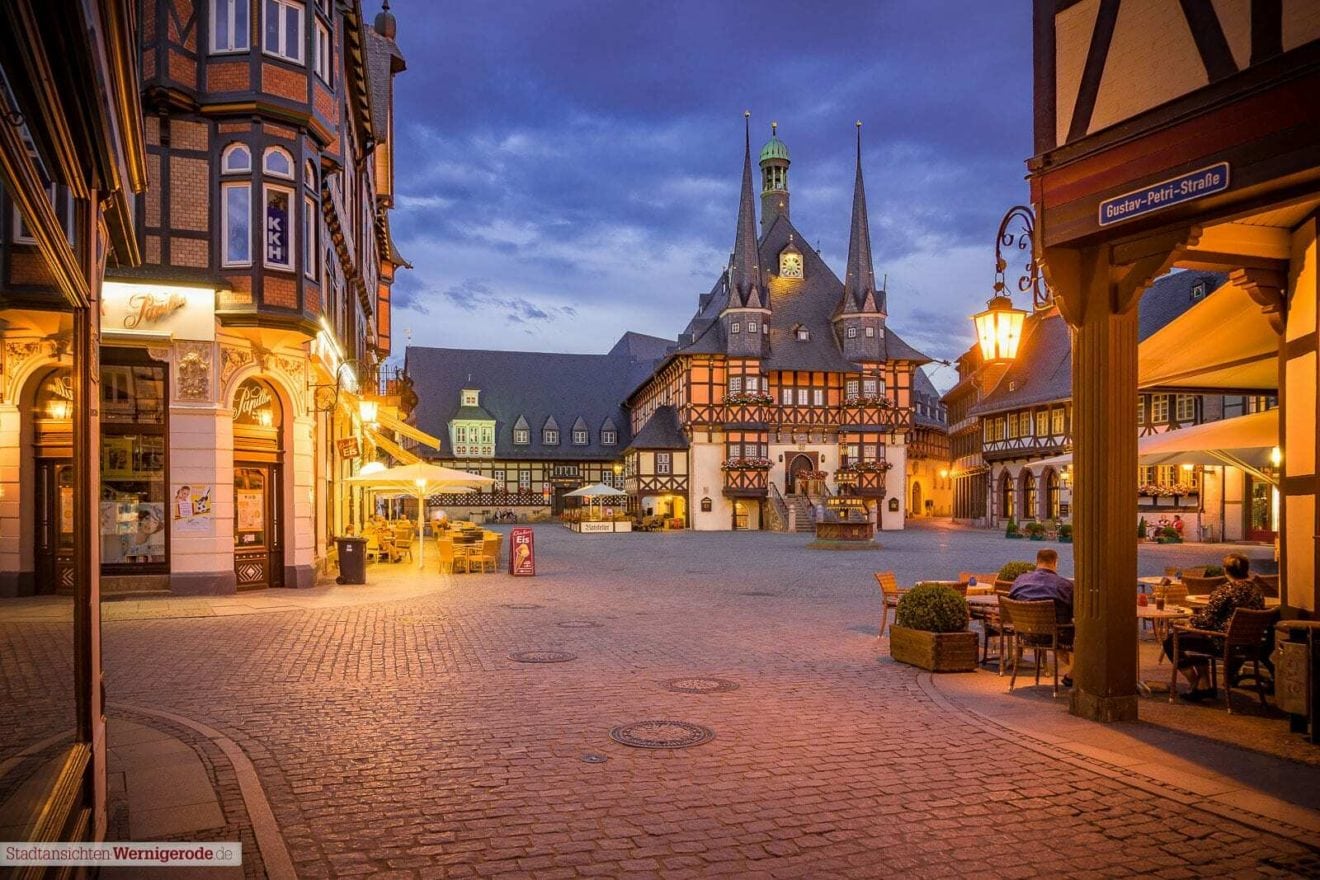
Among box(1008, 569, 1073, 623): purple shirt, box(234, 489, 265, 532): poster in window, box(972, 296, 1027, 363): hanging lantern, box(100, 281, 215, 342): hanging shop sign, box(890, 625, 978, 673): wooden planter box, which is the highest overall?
box(100, 281, 215, 342): hanging shop sign

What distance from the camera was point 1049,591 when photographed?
9734 mm

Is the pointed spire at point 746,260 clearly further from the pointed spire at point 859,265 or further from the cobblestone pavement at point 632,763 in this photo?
the cobblestone pavement at point 632,763

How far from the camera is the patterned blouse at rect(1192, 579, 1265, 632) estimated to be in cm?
899

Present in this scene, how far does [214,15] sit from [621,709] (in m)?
15.9

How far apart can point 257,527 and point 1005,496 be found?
158ft

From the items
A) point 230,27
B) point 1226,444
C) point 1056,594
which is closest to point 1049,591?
point 1056,594

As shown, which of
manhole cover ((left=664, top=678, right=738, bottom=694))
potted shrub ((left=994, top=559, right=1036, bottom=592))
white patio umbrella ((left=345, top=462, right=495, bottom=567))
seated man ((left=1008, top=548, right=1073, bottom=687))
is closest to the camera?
manhole cover ((left=664, top=678, right=738, bottom=694))

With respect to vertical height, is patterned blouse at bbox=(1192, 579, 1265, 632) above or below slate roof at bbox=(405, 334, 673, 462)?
below

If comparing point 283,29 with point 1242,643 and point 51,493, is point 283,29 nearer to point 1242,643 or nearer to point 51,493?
point 51,493

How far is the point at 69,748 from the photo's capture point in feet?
13.6

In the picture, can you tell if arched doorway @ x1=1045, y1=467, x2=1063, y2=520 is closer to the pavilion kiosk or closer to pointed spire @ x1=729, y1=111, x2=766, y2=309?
pointed spire @ x1=729, y1=111, x2=766, y2=309

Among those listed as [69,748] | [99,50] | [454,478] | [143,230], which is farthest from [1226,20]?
[454,478]

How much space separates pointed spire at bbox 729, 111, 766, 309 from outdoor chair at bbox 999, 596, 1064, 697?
44.4 metres

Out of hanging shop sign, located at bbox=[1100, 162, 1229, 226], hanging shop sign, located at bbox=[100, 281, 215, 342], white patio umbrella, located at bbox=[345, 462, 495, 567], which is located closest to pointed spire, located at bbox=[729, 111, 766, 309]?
white patio umbrella, located at bbox=[345, 462, 495, 567]
